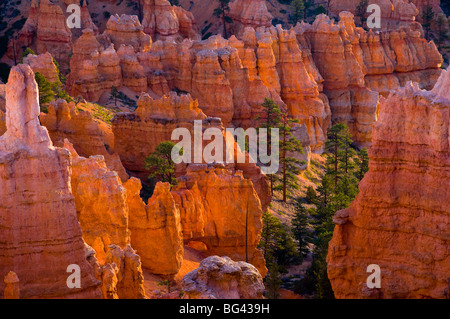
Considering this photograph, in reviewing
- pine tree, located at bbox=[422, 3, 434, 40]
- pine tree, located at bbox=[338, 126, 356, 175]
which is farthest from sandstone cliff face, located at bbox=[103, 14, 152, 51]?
pine tree, located at bbox=[422, 3, 434, 40]

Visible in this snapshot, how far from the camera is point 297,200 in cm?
7031

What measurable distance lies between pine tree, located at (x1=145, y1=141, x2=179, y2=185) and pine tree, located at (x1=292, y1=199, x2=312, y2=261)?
8426mm

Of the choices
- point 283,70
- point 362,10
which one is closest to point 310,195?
point 283,70

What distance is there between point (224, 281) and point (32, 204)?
23.3 feet

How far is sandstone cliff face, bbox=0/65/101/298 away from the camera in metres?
33.2

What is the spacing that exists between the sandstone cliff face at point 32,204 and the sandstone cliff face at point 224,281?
4369 mm

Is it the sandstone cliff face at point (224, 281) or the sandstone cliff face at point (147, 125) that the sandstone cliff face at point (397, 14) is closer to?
the sandstone cliff face at point (147, 125)

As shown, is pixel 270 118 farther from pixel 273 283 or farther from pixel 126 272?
pixel 126 272

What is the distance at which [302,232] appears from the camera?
199 ft

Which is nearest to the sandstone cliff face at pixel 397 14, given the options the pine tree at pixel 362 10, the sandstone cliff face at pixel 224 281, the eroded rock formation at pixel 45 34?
the pine tree at pixel 362 10

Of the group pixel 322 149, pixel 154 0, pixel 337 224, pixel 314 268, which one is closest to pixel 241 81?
pixel 322 149

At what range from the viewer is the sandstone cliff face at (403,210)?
34750 millimetres

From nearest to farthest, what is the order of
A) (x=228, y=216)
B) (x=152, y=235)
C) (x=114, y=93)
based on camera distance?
1. (x=152, y=235)
2. (x=228, y=216)
3. (x=114, y=93)

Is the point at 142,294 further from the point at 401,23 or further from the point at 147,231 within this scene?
the point at 401,23
